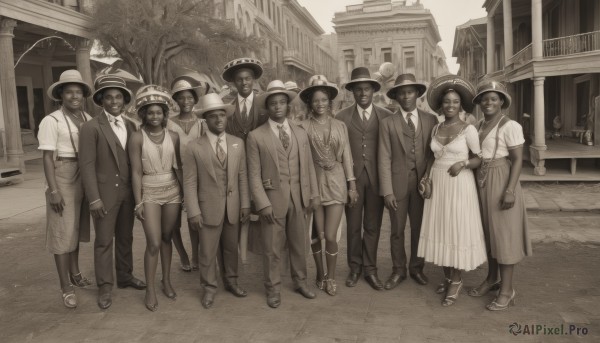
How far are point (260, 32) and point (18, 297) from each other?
30.4m

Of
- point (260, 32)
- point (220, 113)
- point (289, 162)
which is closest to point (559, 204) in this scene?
point (289, 162)

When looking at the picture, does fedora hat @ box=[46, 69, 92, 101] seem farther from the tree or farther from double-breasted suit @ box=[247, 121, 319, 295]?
the tree

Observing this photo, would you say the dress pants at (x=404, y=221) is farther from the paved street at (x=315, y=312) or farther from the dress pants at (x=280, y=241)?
the dress pants at (x=280, y=241)

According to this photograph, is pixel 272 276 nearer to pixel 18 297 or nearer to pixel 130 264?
pixel 130 264

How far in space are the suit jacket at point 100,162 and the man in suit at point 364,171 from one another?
213 cm

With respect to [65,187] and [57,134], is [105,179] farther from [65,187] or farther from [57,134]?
[57,134]

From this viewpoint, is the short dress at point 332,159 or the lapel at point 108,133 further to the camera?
the short dress at point 332,159

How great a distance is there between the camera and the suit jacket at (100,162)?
4.70 meters

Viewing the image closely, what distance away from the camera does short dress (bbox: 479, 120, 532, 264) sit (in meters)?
4.48

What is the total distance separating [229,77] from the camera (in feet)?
17.5

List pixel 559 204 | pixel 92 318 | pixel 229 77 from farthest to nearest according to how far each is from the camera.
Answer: pixel 559 204
pixel 229 77
pixel 92 318

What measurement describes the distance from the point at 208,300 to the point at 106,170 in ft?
4.88

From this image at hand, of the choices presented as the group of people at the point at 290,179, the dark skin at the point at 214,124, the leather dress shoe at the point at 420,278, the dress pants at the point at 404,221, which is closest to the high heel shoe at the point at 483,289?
the group of people at the point at 290,179

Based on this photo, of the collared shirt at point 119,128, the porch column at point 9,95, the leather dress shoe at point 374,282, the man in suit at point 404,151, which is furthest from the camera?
the porch column at point 9,95
